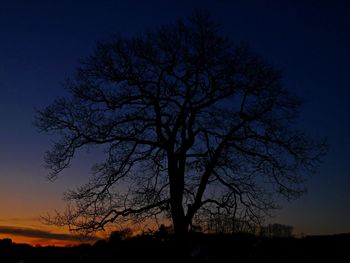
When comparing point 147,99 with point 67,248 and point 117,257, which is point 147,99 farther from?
point 67,248

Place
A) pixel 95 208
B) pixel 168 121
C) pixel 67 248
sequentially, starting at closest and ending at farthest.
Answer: pixel 95 208, pixel 168 121, pixel 67 248

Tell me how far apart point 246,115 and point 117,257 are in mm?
7684

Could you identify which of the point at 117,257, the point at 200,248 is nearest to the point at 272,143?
the point at 200,248

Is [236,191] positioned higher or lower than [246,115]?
lower

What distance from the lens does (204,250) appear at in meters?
Result: 17.7

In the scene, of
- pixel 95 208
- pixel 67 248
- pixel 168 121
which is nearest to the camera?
pixel 95 208

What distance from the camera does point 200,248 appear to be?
1773 cm

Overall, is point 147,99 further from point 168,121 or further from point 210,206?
point 210,206

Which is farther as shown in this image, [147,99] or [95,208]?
[147,99]

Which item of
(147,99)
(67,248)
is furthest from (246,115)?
(67,248)

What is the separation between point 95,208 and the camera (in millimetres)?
17094

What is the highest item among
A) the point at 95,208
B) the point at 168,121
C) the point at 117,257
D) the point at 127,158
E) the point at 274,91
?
the point at 274,91

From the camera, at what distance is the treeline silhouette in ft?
52.1

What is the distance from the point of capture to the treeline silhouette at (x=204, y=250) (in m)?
15.9
